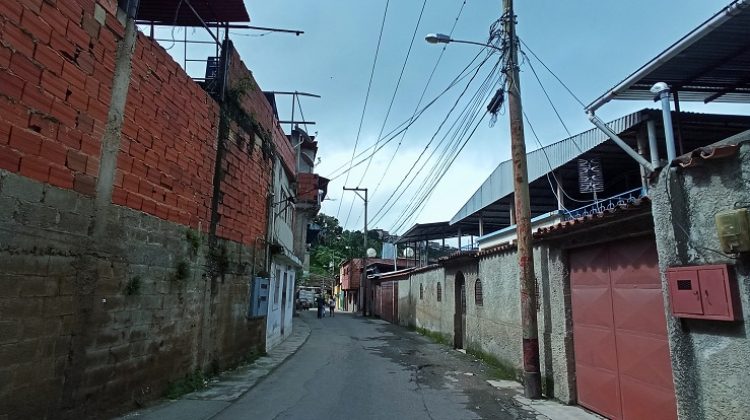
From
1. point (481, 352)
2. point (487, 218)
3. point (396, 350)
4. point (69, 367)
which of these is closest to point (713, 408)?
point (69, 367)

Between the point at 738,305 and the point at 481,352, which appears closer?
the point at 738,305

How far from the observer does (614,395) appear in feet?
20.9

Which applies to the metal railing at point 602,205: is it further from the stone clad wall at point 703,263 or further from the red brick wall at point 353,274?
the red brick wall at point 353,274

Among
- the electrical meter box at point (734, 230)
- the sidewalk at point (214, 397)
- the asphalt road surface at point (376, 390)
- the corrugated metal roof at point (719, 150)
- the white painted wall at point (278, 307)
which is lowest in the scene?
the asphalt road surface at point (376, 390)

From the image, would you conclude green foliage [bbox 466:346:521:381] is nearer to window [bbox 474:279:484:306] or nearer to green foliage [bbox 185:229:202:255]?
A: window [bbox 474:279:484:306]

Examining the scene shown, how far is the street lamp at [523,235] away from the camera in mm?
7875

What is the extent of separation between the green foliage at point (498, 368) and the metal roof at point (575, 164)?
13.4 ft

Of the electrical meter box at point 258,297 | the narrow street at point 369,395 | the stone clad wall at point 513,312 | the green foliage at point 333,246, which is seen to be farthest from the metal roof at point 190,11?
the green foliage at point 333,246

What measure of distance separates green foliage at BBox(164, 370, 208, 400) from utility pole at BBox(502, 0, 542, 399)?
5.94 meters

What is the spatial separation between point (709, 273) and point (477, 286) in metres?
8.80

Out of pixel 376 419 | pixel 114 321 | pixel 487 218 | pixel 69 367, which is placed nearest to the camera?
pixel 69 367

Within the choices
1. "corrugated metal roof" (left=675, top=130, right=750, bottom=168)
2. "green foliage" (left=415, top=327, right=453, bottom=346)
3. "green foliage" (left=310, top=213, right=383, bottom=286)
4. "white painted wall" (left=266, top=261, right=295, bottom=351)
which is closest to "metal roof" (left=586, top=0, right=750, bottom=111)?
"corrugated metal roof" (left=675, top=130, right=750, bottom=168)

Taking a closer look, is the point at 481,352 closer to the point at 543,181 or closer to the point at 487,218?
the point at 543,181

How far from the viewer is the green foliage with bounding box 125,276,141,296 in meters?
6.19
